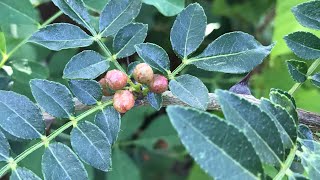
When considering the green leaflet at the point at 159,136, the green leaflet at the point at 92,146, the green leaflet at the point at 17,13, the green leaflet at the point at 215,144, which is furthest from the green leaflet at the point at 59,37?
the green leaflet at the point at 159,136

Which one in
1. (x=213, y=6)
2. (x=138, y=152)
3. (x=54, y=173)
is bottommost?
(x=138, y=152)

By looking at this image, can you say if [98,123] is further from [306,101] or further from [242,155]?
[306,101]

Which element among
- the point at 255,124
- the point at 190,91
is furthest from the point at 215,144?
the point at 190,91

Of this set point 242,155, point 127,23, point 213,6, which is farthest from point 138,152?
point 242,155

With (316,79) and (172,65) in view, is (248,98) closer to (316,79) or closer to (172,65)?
(316,79)

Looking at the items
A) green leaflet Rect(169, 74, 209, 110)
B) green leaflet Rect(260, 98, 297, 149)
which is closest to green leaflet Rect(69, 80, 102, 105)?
green leaflet Rect(169, 74, 209, 110)

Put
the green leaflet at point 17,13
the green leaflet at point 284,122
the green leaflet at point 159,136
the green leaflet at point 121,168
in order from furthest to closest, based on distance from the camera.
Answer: the green leaflet at point 159,136 → the green leaflet at point 121,168 → the green leaflet at point 17,13 → the green leaflet at point 284,122

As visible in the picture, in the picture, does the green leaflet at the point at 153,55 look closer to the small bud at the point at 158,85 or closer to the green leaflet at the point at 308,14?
the small bud at the point at 158,85
